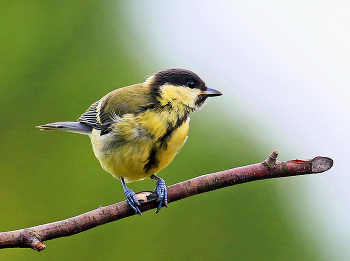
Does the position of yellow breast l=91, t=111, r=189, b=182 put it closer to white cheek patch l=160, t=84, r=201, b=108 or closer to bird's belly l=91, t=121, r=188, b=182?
bird's belly l=91, t=121, r=188, b=182

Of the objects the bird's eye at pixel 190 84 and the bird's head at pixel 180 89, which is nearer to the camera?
the bird's head at pixel 180 89

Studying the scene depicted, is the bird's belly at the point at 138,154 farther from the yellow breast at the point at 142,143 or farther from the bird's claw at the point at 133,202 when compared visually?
the bird's claw at the point at 133,202

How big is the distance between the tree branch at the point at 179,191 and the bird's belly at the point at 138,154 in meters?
0.28

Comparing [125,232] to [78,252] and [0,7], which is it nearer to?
[78,252]

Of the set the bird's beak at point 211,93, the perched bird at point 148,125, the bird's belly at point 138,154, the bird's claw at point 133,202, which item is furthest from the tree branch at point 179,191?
the bird's beak at point 211,93

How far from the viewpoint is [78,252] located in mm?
3906

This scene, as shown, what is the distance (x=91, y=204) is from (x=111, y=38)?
231cm

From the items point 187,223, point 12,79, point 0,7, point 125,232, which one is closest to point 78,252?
point 125,232

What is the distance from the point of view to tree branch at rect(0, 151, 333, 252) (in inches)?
76.9

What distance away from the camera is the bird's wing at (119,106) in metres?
2.70

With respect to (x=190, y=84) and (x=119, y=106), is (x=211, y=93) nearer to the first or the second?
(x=190, y=84)

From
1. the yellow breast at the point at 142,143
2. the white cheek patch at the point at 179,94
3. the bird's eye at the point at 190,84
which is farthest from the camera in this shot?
the bird's eye at the point at 190,84

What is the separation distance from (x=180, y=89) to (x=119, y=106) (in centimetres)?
41

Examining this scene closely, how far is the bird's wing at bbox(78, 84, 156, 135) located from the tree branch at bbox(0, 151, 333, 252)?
23.2 inches
